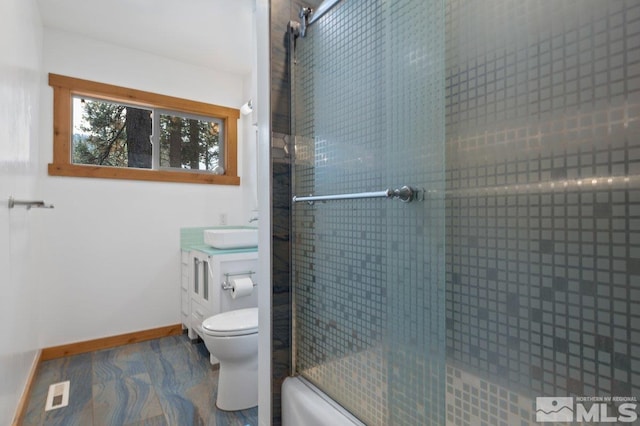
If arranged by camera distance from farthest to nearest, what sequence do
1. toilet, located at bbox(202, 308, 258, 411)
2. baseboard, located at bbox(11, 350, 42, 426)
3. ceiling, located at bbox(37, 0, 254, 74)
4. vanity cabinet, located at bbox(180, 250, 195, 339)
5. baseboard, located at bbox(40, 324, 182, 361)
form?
vanity cabinet, located at bbox(180, 250, 195, 339) < baseboard, located at bbox(40, 324, 182, 361) < ceiling, located at bbox(37, 0, 254, 74) < toilet, located at bbox(202, 308, 258, 411) < baseboard, located at bbox(11, 350, 42, 426)

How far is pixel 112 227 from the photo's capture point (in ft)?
8.70

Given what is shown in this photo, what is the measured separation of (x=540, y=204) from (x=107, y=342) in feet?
10.0

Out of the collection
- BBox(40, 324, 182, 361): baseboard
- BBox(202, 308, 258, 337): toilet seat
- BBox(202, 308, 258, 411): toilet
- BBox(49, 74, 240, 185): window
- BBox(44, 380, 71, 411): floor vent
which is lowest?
BBox(44, 380, 71, 411): floor vent

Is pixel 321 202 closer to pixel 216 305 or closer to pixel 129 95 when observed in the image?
pixel 216 305

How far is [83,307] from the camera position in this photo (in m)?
2.55

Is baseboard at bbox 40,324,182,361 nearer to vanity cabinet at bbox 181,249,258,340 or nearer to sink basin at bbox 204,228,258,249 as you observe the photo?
vanity cabinet at bbox 181,249,258,340

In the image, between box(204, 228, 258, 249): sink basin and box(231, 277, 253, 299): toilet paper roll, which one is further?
box(204, 228, 258, 249): sink basin

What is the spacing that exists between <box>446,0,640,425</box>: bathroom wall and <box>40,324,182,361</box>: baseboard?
2655 mm

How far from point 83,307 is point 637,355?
3.13m

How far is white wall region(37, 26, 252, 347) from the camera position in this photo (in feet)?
8.04

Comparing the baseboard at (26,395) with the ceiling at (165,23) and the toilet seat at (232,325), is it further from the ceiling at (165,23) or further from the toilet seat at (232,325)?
the ceiling at (165,23)

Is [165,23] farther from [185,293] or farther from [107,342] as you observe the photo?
[107,342]

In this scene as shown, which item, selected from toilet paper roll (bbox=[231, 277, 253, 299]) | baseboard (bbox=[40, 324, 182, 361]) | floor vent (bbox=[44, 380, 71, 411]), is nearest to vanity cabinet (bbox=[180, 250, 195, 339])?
baseboard (bbox=[40, 324, 182, 361])

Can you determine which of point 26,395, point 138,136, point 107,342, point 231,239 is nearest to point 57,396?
point 26,395
